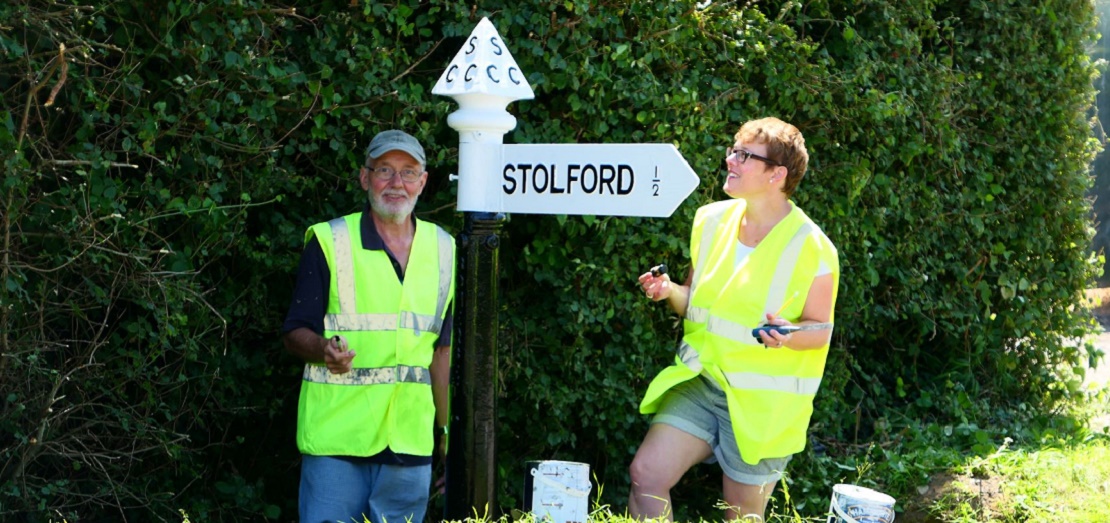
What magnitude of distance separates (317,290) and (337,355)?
0.28 meters

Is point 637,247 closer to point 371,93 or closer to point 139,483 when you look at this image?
point 371,93

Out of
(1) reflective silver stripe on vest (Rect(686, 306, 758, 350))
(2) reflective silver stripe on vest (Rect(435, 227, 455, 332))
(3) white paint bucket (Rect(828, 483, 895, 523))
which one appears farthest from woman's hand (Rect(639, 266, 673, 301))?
(3) white paint bucket (Rect(828, 483, 895, 523))

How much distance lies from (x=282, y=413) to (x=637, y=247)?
1602 mm

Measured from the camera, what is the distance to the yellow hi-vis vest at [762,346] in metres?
4.31

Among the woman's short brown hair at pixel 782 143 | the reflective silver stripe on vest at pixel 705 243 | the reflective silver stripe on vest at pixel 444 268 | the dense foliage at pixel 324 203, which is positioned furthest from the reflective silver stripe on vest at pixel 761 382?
the reflective silver stripe on vest at pixel 444 268

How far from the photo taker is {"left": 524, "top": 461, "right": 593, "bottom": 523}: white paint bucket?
3160 mm

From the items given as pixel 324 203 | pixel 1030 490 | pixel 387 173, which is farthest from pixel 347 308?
pixel 1030 490

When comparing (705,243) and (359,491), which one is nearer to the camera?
(359,491)

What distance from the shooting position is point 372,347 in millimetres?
4027

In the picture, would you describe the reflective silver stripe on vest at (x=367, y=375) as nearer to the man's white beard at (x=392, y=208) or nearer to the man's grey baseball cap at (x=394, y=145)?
the man's white beard at (x=392, y=208)

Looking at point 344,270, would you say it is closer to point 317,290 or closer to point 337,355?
point 317,290

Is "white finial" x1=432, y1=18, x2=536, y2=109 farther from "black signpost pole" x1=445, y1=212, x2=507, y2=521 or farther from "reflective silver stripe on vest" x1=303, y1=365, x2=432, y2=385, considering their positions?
"reflective silver stripe on vest" x1=303, y1=365, x2=432, y2=385

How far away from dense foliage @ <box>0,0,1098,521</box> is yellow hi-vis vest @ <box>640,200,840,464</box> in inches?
30.6

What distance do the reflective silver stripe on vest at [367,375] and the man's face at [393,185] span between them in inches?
19.3
